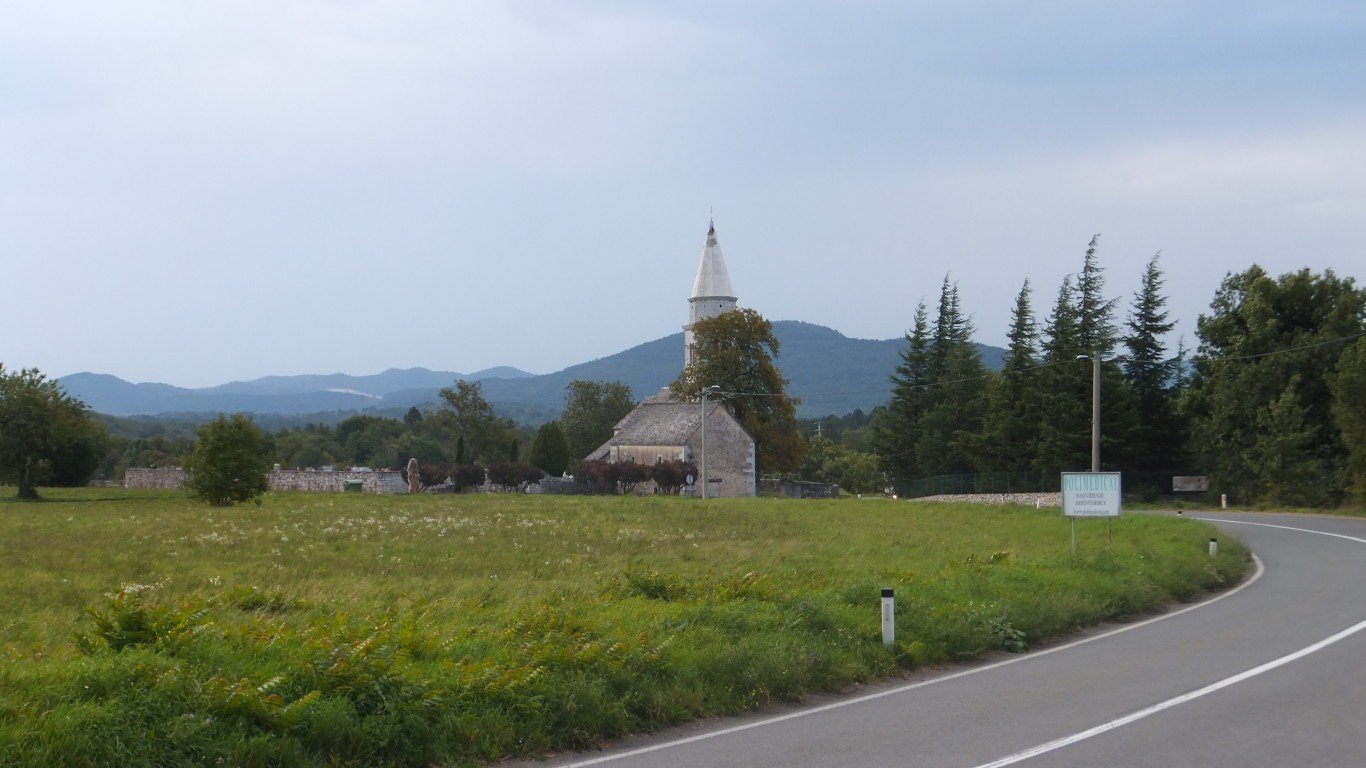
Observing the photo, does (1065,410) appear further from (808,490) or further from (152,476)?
(152,476)

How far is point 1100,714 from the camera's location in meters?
9.71

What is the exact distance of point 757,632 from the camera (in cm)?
1223

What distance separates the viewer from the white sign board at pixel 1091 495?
21.1 meters

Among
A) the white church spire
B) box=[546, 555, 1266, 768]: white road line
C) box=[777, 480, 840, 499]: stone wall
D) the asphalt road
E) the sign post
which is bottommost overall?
box=[777, 480, 840, 499]: stone wall

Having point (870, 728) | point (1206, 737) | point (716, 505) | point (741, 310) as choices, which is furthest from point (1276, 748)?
point (741, 310)

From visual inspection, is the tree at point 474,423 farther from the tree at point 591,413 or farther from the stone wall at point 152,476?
the stone wall at point 152,476

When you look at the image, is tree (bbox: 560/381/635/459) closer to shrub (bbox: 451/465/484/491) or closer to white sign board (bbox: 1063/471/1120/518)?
shrub (bbox: 451/465/484/491)

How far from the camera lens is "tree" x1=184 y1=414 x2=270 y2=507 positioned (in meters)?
47.6

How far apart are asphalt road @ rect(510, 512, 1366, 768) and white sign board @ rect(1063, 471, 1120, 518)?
5830 mm

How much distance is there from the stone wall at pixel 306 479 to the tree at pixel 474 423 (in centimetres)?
2740

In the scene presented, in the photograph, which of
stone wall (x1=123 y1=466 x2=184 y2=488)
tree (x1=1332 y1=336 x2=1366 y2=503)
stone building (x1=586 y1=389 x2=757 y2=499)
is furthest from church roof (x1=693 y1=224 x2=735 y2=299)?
tree (x1=1332 y1=336 x2=1366 y2=503)

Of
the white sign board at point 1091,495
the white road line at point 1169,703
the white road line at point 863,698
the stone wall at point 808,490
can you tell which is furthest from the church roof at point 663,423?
the white road line at point 1169,703

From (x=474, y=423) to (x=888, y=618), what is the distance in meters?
93.6

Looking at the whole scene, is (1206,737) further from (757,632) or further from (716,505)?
(716,505)
